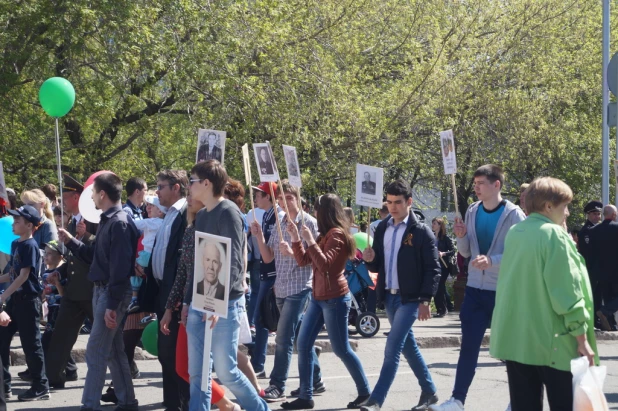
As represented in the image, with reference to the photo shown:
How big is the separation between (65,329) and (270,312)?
1.84m

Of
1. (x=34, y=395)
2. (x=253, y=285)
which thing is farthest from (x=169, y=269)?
(x=253, y=285)

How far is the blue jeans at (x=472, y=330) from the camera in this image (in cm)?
681

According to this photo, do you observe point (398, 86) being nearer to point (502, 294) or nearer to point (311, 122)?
point (311, 122)

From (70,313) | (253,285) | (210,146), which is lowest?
(70,313)

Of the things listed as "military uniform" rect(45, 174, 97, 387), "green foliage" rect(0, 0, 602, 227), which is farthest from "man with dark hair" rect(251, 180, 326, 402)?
"green foliage" rect(0, 0, 602, 227)

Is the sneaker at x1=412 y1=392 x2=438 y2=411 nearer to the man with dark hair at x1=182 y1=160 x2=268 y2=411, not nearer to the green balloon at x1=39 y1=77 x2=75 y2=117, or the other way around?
the man with dark hair at x1=182 y1=160 x2=268 y2=411

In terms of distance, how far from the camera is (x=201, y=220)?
227 inches

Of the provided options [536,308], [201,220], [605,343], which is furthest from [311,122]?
[536,308]

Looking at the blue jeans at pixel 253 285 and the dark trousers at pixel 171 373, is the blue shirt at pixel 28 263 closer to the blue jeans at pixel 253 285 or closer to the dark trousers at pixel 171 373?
the dark trousers at pixel 171 373

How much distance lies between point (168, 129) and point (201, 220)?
12.2 m

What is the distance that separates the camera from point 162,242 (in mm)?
6777

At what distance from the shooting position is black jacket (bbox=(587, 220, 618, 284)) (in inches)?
515

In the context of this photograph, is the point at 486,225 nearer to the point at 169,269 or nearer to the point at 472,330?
the point at 472,330

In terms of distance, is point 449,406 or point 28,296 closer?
point 449,406
